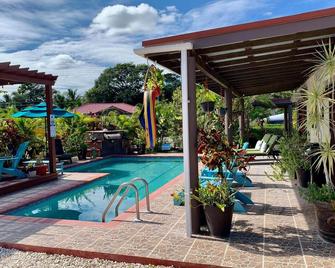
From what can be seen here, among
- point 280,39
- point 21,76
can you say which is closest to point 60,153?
point 21,76

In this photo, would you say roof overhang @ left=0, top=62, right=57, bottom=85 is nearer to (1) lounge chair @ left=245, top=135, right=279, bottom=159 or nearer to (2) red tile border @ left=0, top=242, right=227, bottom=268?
(2) red tile border @ left=0, top=242, right=227, bottom=268

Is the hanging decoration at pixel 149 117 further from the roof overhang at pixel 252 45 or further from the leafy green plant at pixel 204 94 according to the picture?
the leafy green plant at pixel 204 94

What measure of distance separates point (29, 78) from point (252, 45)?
744 centimetres

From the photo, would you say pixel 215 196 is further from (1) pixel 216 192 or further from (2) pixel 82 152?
(2) pixel 82 152

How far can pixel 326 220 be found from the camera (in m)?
4.82

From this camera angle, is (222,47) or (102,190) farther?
(102,190)

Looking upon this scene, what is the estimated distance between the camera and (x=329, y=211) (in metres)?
4.74

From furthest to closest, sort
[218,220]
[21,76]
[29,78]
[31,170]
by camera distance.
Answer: [31,170] < [29,78] < [21,76] < [218,220]

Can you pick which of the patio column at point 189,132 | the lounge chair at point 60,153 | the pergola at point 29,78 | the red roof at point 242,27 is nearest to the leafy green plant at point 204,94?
the patio column at point 189,132

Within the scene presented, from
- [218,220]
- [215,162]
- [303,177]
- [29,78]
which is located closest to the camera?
[218,220]

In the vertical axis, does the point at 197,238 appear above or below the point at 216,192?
below

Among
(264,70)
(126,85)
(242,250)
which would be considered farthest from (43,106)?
(126,85)

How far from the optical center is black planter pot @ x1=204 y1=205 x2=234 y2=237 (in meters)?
5.10

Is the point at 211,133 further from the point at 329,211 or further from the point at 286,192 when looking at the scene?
the point at 286,192
